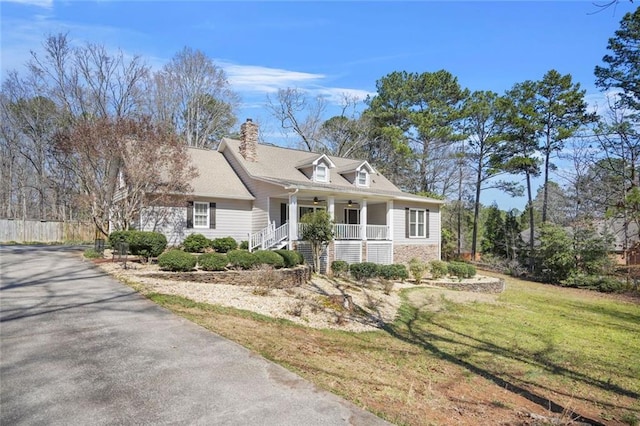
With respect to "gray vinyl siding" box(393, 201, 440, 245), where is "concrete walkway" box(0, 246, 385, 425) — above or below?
below

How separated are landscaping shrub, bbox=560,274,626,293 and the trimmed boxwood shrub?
18243mm

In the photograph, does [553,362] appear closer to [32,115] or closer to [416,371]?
[416,371]

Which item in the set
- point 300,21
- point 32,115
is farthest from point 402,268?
point 32,115

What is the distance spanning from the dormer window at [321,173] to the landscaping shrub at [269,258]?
7998mm

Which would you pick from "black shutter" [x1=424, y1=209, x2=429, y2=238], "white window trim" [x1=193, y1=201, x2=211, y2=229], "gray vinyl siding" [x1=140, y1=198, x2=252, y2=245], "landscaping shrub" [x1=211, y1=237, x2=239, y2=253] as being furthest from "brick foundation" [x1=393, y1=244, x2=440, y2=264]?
"white window trim" [x1=193, y1=201, x2=211, y2=229]

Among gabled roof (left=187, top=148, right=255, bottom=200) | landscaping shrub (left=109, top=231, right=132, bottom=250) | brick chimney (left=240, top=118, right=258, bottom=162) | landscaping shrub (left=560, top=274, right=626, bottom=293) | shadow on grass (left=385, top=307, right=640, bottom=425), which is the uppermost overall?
brick chimney (left=240, top=118, right=258, bottom=162)

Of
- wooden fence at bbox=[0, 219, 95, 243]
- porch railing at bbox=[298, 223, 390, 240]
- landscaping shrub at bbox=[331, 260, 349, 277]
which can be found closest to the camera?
landscaping shrub at bbox=[331, 260, 349, 277]

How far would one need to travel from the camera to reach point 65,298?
7.61m

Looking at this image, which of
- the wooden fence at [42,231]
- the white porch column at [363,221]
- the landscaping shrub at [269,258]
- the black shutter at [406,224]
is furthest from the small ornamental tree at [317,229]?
the wooden fence at [42,231]

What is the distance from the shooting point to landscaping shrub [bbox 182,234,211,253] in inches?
610

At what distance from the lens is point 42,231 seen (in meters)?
23.7

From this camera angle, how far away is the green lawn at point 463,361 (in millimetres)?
4312

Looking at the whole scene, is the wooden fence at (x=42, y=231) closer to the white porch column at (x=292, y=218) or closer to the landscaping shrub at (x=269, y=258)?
the white porch column at (x=292, y=218)

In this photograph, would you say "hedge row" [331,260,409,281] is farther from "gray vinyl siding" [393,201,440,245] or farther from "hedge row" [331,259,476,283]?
"gray vinyl siding" [393,201,440,245]
